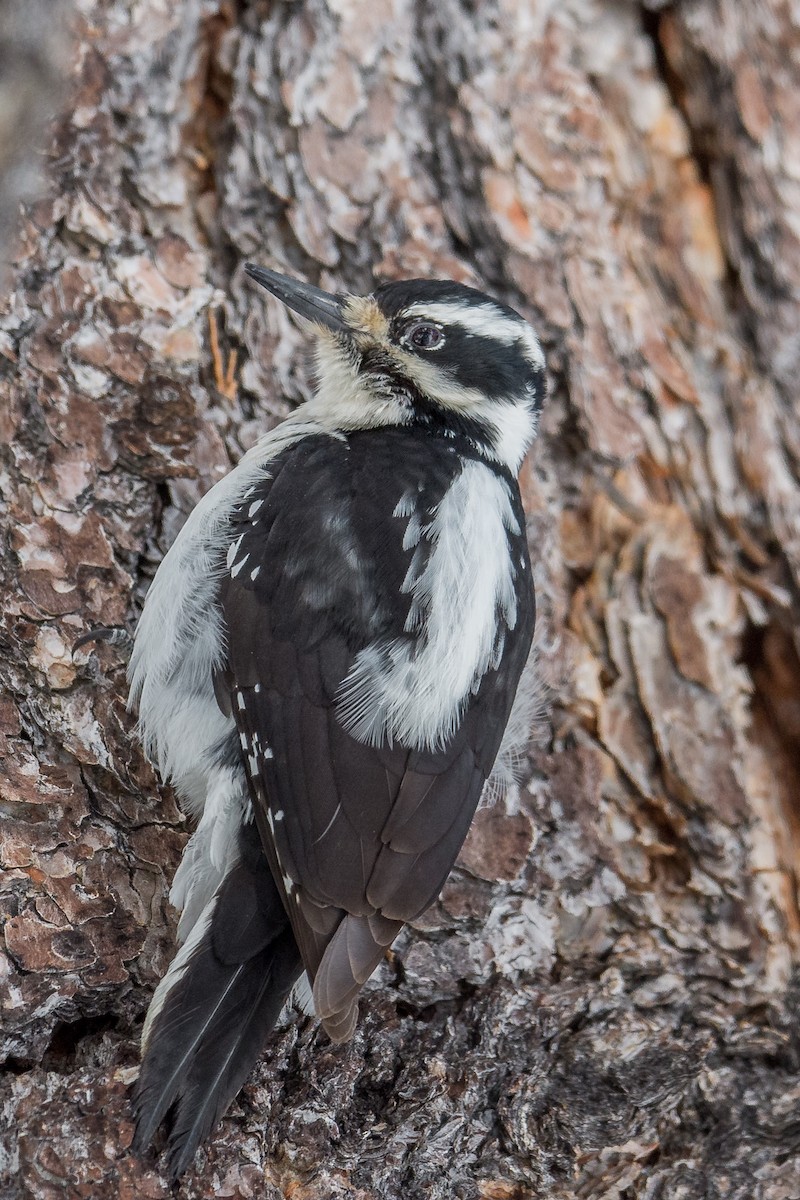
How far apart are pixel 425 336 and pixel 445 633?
0.76 meters

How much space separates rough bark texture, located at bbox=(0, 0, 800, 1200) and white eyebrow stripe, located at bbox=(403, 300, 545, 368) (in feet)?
0.83

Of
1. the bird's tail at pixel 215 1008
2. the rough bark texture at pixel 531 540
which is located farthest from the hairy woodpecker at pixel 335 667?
the rough bark texture at pixel 531 540

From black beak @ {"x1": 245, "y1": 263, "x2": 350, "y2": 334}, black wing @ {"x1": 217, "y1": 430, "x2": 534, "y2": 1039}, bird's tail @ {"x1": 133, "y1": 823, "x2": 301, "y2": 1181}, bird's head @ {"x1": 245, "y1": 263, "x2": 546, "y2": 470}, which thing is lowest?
bird's tail @ {"x1": 133, "y1": 823, "x2": 301, "y2": 1181}

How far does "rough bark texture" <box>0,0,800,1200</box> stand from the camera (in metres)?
2.19

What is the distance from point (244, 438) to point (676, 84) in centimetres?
169

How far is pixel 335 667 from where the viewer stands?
7.66 ft

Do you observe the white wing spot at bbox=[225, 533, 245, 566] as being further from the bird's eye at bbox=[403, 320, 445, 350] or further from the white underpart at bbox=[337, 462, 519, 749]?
the bird's eye at bbox=[403, 320, 445, 350]

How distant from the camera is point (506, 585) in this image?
256 centimetres

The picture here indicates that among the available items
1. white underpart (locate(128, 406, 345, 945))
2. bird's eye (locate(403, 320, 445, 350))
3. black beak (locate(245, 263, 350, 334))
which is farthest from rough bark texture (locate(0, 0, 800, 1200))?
bird's eye (locate(403, 320, 445, 350))

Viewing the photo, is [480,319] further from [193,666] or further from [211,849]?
[211,849]

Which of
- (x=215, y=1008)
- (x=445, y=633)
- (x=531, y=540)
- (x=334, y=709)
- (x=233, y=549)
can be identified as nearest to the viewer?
(x=215, y=1008)

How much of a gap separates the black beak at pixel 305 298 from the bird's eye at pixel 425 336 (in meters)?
0.15

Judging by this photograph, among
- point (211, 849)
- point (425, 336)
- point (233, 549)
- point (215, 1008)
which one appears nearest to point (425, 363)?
point (425, 336)

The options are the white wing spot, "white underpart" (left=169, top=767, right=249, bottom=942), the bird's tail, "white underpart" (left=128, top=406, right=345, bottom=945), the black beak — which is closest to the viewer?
the bird's tail
